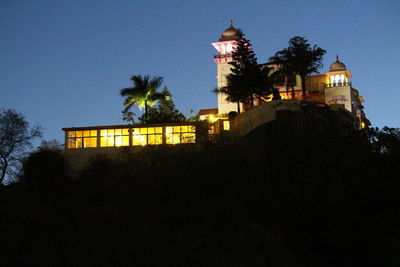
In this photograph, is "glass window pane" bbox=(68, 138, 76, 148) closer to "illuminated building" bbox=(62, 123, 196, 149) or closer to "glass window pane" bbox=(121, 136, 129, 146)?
"illuminated building" bbox=(62, 123, 196, 149)

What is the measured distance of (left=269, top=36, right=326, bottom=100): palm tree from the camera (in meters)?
46.5

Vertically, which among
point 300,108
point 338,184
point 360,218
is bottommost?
point 360,218

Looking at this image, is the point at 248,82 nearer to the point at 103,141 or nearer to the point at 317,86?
the point at 103,141

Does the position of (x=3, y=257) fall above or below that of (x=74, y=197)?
below

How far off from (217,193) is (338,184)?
8498 mm

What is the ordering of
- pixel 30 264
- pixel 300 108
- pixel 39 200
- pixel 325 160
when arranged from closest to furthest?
pixel 30 264 < pixel 325 160 < pixel 39 200 < pixel 300 108

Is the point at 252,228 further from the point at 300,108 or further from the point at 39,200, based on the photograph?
the point at 39,200

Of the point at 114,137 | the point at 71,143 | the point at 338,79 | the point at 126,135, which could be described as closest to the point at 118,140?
the point at 114,137

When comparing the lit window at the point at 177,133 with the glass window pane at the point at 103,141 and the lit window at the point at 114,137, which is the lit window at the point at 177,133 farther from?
the glass window pane at the point at 103,141

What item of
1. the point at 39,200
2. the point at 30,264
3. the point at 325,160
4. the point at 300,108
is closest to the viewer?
the point at 30,264

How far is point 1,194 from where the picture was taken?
39.5 metres

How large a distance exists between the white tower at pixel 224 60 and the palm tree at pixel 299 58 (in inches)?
363

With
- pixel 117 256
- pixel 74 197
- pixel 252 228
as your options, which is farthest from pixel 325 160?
pixel 74 197

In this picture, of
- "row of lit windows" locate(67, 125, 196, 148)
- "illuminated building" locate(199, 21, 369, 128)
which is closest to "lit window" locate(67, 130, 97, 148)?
"row of lit windows" locate(67, 125, 196, 148)
